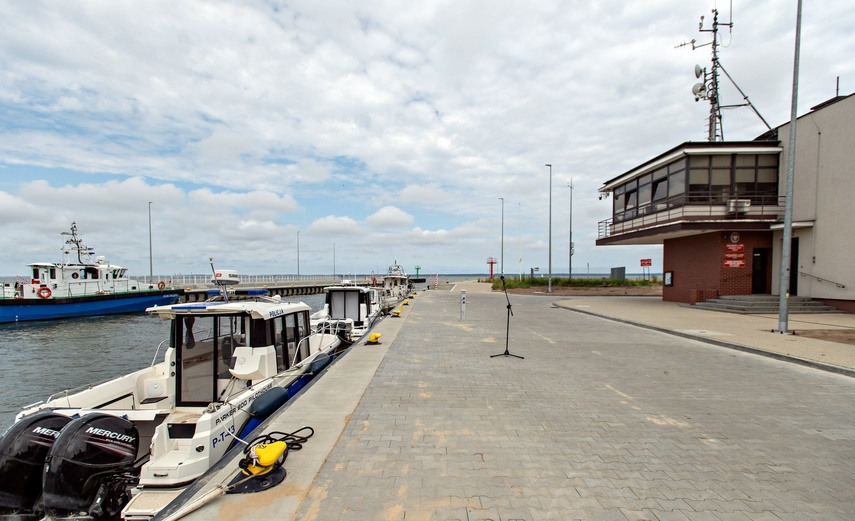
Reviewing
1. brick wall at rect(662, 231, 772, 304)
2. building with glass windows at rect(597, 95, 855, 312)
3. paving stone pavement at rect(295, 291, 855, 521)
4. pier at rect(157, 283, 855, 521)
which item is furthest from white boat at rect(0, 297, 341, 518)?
brick wall at rect(662, 231, 772, 304)

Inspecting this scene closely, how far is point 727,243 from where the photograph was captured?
63.9 feet

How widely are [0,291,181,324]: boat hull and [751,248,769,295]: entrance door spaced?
42.4 m

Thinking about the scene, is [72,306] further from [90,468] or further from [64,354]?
[90,468]

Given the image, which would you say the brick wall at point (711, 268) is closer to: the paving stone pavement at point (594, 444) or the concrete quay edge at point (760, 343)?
the concrete quay edge at point (760, 343)

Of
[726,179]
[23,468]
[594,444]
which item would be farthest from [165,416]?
A: [726,179]

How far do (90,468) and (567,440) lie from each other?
4.96m

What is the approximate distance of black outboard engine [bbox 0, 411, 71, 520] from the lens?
3.69m

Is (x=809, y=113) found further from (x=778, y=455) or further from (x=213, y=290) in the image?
(x=213, y=290)

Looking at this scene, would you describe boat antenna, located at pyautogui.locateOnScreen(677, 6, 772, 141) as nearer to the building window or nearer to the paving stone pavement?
the building window

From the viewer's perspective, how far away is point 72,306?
28422 mm

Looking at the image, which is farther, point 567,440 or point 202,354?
point 202,354

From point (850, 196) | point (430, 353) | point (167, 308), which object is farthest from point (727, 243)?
point (167, 308)

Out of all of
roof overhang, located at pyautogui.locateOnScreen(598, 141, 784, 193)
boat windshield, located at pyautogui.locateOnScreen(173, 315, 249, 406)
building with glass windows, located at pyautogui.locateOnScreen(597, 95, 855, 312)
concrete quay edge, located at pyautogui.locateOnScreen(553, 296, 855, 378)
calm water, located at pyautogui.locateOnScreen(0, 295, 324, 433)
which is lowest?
calm water, located at pyautogui.locateOnScreen(0, 295, 324, 433)

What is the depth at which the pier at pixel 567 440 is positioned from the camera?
3.24 meters
